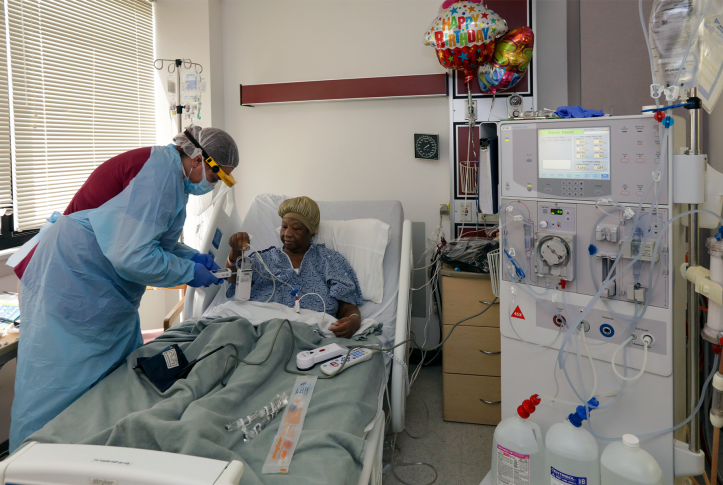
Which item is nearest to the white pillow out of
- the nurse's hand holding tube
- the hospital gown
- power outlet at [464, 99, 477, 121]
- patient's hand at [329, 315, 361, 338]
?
the hospital gown

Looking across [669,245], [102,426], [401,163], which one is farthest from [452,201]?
[102,426]

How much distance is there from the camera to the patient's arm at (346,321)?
2135mm

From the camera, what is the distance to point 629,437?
141 centimetres

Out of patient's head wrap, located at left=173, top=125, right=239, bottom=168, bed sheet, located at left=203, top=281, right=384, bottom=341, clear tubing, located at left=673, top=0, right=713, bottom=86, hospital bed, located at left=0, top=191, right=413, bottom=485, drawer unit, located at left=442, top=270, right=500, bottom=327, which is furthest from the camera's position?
drawer unit, located at left=442, top=270, right=500, bottom=327

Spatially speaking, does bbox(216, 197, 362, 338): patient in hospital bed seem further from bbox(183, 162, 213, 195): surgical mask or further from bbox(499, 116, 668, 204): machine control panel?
bbox(499, 116, 668, 204): machine control panel

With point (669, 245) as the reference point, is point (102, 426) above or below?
below

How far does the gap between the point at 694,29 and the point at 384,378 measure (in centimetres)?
152

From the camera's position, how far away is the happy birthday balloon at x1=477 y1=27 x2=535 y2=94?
8.05 feet

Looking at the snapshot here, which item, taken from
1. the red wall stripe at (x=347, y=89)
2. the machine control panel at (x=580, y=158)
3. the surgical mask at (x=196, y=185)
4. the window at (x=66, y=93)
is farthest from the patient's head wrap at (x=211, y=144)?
the red wall stripe at (x=347, y=89)

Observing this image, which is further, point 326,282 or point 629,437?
point 326,282

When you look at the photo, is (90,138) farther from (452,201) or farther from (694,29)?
(694,29)

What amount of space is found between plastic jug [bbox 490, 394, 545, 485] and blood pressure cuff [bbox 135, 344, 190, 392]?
3.61 feet

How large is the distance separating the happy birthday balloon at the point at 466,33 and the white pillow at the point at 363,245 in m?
0.97

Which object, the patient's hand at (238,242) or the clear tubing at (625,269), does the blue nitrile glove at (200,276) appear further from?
the clear tubing at (625,269)
